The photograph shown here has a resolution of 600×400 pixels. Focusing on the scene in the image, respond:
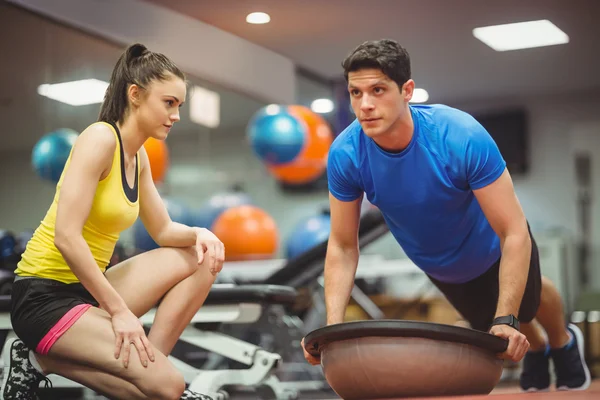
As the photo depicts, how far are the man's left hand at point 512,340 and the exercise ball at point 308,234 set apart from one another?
15.2 ft

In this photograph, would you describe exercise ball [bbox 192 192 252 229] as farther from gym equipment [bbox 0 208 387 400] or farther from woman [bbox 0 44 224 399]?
woman [bbox 0 44 224 399]

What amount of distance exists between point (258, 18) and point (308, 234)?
1844 mm

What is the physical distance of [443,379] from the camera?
1.88m

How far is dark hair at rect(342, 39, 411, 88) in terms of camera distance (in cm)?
199

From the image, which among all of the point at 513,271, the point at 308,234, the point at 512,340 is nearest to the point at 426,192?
the point at 513,271

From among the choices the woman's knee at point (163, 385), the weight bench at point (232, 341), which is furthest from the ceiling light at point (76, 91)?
the woman's knee at point (163, 385)

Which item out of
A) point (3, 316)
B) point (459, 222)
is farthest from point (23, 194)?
point (459, 222)

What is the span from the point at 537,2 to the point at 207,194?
543cm

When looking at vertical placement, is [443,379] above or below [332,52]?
below

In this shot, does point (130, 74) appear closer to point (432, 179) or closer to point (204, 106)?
point (432, 179)

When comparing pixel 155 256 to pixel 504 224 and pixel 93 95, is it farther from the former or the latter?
pixel 93 95

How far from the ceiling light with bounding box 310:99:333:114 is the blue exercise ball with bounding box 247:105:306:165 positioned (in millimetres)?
3166

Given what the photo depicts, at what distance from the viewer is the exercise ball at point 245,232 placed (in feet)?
20.8

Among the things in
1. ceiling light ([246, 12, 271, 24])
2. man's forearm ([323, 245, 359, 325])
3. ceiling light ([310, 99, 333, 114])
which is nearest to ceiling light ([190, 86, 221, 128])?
ceiling light ([310, 99, 333, 114])
